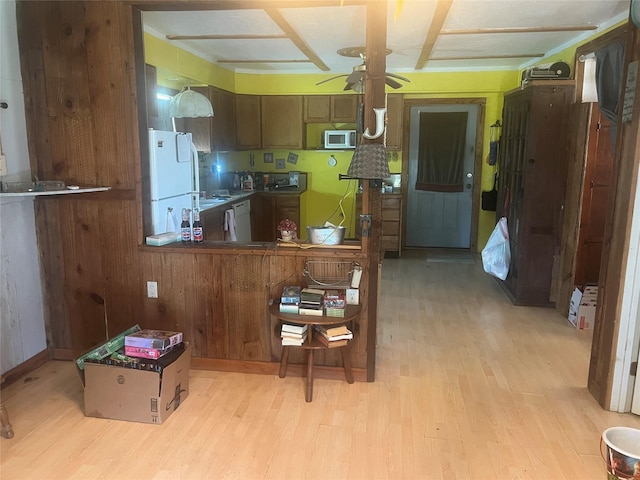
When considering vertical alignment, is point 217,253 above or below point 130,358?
above

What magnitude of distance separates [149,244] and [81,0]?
149cm

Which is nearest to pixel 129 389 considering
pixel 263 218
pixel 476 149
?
pixel 263 218

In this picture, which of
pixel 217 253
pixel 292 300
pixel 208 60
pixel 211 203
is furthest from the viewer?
pixel 208 60

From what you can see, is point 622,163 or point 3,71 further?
point 3,71

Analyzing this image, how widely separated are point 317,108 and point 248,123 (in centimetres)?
90

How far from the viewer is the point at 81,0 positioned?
9.45 ft

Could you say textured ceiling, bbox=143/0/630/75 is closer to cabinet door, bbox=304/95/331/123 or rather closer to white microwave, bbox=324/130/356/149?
cabinet door, bbox=304/95/331/123

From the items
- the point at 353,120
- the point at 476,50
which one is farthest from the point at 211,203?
the point at 476,50

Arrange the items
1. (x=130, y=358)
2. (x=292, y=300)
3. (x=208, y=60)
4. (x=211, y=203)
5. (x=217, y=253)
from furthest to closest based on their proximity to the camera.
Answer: (x=208, y=60)
(x=211, y=203)
(x=217, y=253)
(x=292, y=300)
(x=130, y=358)

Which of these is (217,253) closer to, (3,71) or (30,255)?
(30,255)

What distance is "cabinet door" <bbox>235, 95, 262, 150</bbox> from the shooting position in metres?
6.07

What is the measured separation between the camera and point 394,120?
243 inches

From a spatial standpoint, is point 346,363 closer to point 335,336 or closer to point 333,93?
point 335,336

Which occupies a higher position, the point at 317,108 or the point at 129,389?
the point at 317,108
